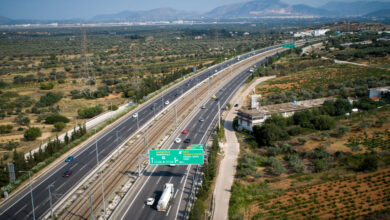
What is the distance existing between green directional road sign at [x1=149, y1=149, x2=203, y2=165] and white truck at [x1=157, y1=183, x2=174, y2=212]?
366 centimetres

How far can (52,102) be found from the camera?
9094 cm

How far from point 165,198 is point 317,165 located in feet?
68.8

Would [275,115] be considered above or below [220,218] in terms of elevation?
above

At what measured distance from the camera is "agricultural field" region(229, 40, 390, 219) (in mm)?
36750

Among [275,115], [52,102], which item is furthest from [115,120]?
[275,115]

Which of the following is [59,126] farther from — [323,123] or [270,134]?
[323,123]

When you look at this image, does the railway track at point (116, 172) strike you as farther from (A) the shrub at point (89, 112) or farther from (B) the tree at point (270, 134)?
(B) the tree at point (270, 134)

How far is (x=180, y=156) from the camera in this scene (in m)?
43.5

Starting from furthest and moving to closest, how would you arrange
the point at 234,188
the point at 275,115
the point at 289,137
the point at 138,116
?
1. the point at 138,116
2. the point at 275,115
3. the point at 289,137
4. the point at 234,188

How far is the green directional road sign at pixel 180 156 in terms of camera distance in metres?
43.3

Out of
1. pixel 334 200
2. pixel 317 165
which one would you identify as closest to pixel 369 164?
pixel 317 165

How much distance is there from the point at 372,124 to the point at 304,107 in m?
14.2

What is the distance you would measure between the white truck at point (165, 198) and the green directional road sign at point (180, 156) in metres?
3.66

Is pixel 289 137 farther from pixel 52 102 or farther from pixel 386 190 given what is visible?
pixel 52 102
